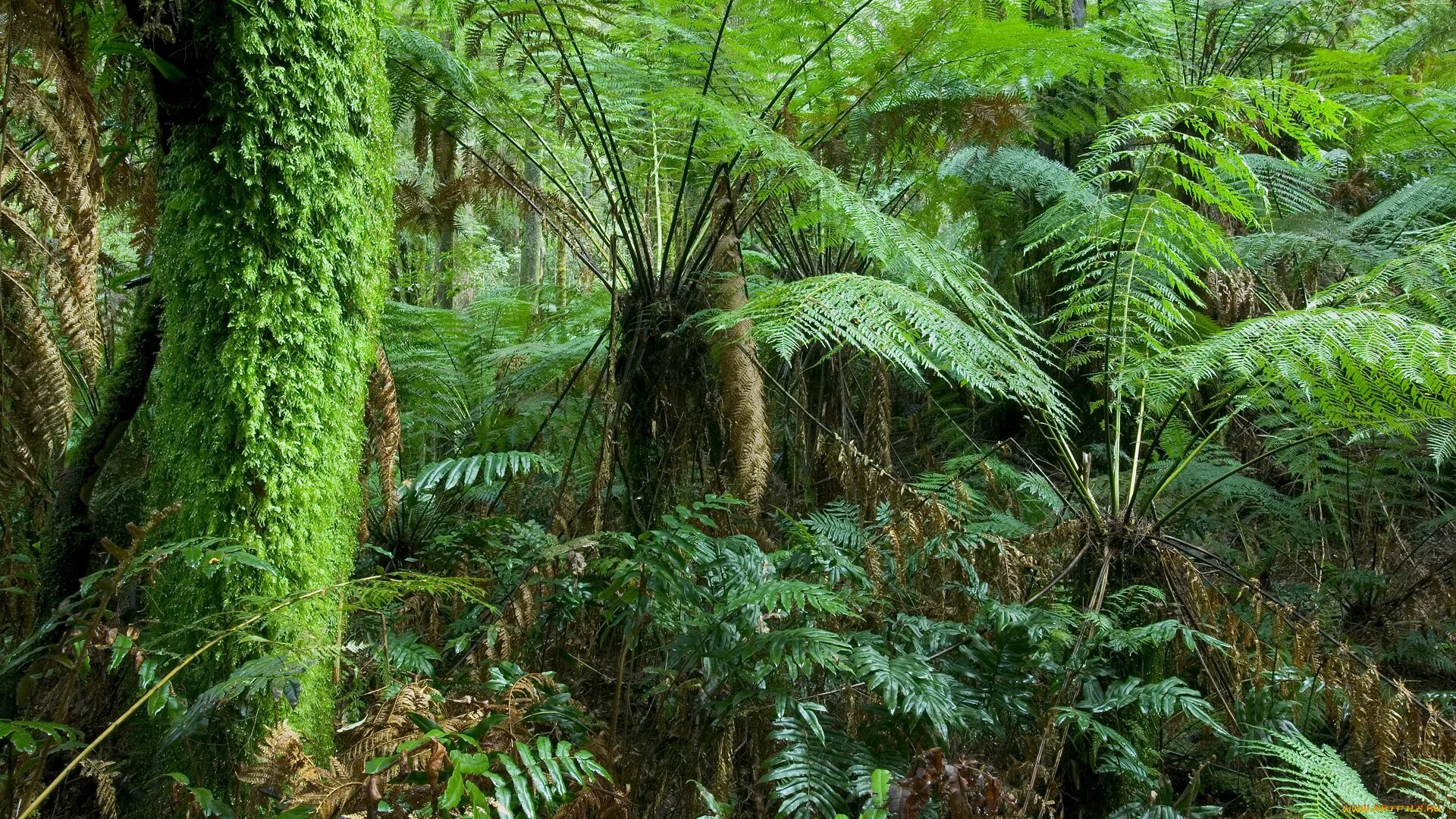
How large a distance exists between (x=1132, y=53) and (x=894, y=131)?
1.52 m

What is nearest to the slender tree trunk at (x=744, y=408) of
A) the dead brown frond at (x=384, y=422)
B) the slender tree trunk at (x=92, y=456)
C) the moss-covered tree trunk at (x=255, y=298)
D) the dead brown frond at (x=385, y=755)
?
the dead brown frond at (x=384, y=422)

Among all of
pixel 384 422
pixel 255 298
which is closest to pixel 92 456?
pixel 384 422

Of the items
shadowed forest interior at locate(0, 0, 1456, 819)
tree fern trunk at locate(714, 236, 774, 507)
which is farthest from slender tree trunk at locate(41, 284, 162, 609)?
tree fern trunk at locate(714, 236, 774, 507)

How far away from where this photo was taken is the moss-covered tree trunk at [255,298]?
54.3 inches

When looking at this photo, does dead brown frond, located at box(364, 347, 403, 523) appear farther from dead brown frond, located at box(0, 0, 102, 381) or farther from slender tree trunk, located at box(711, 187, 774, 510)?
slender tree trunk, located at box(711, 187, 774, 510)

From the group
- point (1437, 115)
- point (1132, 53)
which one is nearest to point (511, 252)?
point (1132, 53)

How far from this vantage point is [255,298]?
140 centimetres

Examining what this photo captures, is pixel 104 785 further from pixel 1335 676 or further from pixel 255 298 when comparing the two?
pixel 1335 676

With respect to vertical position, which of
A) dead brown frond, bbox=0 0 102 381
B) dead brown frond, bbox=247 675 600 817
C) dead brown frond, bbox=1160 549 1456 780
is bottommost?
dead brown frond, bbox=1160 549 1456 780

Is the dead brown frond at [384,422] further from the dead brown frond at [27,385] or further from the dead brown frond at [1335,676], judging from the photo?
the dead brown frond at [1335,676]

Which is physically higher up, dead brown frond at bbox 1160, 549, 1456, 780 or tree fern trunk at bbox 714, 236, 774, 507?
tree fern trunk at bbox 714, 236, 774, 507

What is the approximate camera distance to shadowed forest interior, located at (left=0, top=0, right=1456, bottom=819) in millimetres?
1398

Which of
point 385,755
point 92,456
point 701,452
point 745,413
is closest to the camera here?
point 385,755

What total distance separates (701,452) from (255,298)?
5.28 ft
